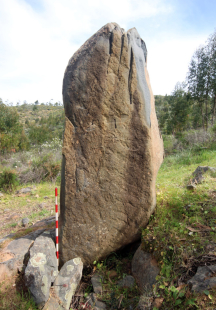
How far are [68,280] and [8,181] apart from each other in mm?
5363

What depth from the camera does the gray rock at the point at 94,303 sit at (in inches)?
99.2

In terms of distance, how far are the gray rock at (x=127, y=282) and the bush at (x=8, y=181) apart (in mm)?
5537

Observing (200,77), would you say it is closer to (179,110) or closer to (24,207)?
(179,110)

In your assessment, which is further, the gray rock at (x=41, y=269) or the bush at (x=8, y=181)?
the bush at (x=8, y=181)

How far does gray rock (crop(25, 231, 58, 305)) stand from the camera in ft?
7.98

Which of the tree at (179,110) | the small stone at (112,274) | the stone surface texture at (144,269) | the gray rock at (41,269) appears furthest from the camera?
the tree at (179,110)

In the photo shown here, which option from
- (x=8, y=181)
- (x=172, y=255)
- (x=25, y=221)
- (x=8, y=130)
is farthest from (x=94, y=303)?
(x=8, y=130)

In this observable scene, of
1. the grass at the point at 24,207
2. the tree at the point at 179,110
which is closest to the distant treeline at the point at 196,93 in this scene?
the tree at the point at 179,110

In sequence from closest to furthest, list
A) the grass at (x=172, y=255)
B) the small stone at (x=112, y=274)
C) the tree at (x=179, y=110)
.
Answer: the grass at (x=172, y=255)
the small stone at (x=112, y=274)
the tree at (x=179, y=110)

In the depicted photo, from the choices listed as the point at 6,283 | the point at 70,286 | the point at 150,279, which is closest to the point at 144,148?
the point at 150,279

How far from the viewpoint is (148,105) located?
3.01 meters

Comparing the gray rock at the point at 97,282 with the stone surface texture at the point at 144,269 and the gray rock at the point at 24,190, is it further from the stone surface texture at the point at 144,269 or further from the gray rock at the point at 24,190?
the gray rock at the point at 24,190

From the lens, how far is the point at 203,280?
210 centimetres

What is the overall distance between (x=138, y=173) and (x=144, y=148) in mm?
353
